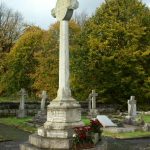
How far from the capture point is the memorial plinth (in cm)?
1216

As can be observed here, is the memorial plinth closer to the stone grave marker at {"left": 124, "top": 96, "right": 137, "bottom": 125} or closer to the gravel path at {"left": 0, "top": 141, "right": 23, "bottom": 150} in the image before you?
the gravel path at {"left": 0, "top": 141, "right": 23, "bottom": 150}

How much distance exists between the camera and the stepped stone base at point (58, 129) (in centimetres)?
1205

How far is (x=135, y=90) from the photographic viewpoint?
33719 millimetres

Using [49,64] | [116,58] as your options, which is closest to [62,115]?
[116,58]

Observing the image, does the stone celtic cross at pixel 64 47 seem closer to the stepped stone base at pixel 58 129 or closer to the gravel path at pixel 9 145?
the stepped stone base at pixel 58 129

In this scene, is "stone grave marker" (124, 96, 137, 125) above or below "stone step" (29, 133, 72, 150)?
above

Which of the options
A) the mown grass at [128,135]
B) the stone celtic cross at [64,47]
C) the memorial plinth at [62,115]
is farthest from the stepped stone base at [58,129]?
the mown grass at [128,135]

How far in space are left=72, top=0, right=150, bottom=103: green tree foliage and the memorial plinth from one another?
20.1 m

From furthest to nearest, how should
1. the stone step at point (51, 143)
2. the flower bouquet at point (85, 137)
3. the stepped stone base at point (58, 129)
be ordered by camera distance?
the stepped stone base at point (58, 129) → the stone step at point (51, 143) → the flower bouquet at point (85, 137)

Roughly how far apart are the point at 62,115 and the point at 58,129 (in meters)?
0.52

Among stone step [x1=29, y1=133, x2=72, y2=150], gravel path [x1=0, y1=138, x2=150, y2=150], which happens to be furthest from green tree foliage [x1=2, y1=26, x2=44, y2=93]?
stone step [x1=29, y1=133, x2=72, y2=150]

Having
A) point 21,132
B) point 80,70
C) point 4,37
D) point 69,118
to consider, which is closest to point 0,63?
point 4,37

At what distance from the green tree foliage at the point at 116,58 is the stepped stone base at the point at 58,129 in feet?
67.2

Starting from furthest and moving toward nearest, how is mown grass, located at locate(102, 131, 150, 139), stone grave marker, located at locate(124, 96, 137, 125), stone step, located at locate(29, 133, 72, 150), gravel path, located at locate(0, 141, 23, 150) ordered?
1. stone grave marker, located at locate(124, 96, 137, 125)
2. mown grass, located at locate(102, 131, 150, 139)
3. gravel path, located at locate(0, 141, 23, 150)
4. stone step, located at locate(29, 133, 72, 150)
